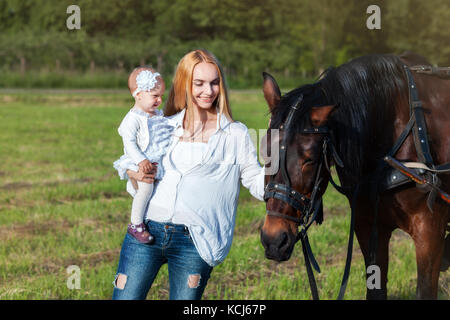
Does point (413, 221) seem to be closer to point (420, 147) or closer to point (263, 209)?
point (420, 147)

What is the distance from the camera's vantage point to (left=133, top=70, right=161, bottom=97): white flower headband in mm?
2516

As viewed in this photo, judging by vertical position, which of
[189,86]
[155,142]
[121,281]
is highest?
[189,86]

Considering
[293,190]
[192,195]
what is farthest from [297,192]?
[192,195]

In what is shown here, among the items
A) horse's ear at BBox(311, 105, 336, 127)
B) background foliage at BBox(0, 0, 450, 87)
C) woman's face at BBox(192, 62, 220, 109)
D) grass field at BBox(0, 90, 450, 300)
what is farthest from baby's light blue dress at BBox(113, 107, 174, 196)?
background foliage at BBox(0, 0, 450, 87)

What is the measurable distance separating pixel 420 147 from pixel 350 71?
0.56 metres

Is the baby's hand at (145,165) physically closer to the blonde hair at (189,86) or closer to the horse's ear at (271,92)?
the blonde hair at (189,86)

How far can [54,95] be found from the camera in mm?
22859

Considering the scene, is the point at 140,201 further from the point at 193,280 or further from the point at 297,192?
the point at 297,192

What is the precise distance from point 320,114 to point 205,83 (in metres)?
0.57

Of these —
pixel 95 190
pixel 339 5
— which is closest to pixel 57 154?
pixel 95 190

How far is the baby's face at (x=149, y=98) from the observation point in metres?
2.54

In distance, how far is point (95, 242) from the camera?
5.62 metres

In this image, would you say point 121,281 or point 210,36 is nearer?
point 121,281

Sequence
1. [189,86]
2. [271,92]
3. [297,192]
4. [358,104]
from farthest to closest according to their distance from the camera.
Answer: [358,104]
[271,92]
[189,86]
[297,192]
